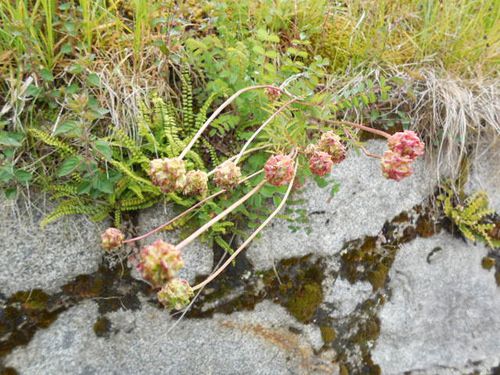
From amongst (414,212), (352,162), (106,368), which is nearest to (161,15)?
(352,162)

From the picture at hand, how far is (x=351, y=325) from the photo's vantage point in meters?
2.51

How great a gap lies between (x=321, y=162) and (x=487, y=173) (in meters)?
1.84

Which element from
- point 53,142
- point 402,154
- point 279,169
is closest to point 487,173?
point 402,154

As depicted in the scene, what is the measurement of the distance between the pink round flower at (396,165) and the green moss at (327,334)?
1149 millimetres

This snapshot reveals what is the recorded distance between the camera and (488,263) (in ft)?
9.90

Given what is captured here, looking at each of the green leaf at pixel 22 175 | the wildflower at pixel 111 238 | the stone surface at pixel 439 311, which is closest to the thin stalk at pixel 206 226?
the wildflower at pixel 111 238

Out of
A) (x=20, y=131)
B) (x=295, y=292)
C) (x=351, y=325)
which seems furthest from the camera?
(x=351, y=325)

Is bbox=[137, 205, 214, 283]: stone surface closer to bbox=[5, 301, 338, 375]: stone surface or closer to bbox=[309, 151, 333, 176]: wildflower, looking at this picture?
bbox=[5, 301, 338, 375]: stone surface

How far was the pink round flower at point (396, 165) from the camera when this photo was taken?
1.50 meters

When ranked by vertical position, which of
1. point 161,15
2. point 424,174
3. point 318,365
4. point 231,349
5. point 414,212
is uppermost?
point 161,15

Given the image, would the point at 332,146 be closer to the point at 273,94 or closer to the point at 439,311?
the point at 273,94

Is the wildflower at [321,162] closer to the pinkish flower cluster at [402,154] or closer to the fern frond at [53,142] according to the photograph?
the pinkish flower cluster at [402,154]

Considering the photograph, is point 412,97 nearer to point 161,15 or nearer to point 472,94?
point 472,94

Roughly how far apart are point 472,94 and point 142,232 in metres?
2.00
